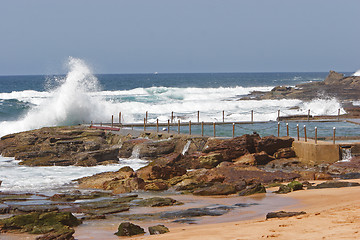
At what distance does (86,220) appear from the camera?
12.0 metres

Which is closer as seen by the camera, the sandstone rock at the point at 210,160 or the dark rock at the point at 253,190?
the dark rock at the point at 253,190

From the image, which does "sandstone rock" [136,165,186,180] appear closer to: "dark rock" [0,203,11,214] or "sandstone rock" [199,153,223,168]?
"sandstone rock" [199,153,223,168]

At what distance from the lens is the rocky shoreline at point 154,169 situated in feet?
43.2

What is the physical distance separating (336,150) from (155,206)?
8.72 metres

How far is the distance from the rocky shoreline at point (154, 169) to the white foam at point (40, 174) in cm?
53

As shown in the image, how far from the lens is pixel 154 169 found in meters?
17.6

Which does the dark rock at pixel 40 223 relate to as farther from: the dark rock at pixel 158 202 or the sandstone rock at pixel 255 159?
the sandstone rock at pixel 255 159

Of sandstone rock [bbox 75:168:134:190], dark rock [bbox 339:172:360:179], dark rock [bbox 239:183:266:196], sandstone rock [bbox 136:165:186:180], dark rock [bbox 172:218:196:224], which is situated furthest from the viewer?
sandstone rock [bbox 136:165:186:180]

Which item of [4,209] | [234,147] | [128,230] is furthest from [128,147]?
[128,230]

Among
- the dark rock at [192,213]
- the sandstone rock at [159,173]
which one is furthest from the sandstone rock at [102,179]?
the dark rock at [192,213]

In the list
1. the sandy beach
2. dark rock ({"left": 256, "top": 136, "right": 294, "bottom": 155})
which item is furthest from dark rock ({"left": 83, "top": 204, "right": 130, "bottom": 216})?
dark rock ({"left": 256, "top": 136, "right": 294, "bottom": 155})

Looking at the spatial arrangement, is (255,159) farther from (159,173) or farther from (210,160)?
(159,173)

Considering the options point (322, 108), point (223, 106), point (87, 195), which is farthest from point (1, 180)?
point (223, 106)

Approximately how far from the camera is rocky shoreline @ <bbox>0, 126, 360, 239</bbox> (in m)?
13.2
